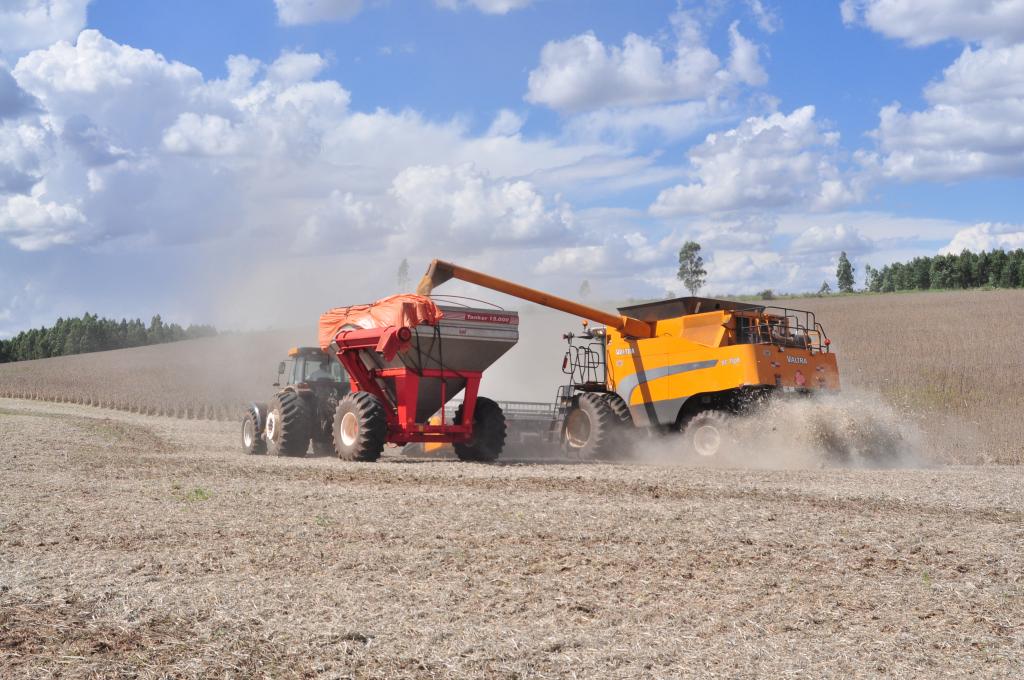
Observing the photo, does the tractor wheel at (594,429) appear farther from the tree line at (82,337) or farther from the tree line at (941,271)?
the tree line at (82,337)

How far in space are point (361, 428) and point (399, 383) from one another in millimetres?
1210

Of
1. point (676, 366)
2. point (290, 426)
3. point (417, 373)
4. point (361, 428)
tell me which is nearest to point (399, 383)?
point (417, 373)

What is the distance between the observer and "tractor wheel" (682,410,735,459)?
54.5ft

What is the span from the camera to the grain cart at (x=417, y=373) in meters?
16.4

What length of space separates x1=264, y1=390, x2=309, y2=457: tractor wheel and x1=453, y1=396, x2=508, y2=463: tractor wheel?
2.96 meters

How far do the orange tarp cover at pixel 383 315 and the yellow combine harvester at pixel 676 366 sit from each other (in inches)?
42.7

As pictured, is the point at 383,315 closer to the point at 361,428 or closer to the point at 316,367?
the point at 361,428

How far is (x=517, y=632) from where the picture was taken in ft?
19.6

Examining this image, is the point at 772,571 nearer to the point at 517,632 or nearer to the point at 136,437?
the point at 517,632

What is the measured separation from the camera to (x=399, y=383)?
17.0 m

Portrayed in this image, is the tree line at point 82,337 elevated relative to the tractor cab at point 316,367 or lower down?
elevated

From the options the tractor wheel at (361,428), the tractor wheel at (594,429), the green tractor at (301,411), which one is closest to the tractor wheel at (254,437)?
the green tractor at (301,411)

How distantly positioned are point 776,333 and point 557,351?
1225 cm

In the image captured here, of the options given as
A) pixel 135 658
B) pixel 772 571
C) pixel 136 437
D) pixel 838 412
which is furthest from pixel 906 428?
pixel 136 437
